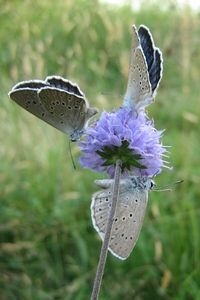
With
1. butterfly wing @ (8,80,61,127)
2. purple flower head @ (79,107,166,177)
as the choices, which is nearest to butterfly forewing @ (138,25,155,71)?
purple flower head @ (79,107,166,177)

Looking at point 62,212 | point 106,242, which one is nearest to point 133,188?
point 106,242

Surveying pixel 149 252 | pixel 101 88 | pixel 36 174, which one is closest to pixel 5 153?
pixel 36 174

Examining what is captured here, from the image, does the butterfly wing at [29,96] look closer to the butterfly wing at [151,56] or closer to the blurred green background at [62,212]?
the butterfly wing at [151,56]

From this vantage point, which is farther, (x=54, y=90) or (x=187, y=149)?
(x=187, y=149)

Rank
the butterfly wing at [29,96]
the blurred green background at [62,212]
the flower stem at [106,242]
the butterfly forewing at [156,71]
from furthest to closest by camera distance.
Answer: the blurred green background at [62,212], the butterfly forewing at [156,71], the butterfly wing at [29,96], the flower stem at [106,242]

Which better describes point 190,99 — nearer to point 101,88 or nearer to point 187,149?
point 101,88

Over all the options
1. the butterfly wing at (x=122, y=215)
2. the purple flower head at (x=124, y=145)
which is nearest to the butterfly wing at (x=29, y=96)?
the purple flower head at (x=124, y=145)

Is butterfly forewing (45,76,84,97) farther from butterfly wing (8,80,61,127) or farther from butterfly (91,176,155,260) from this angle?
butterfly (91,176,155,260)
